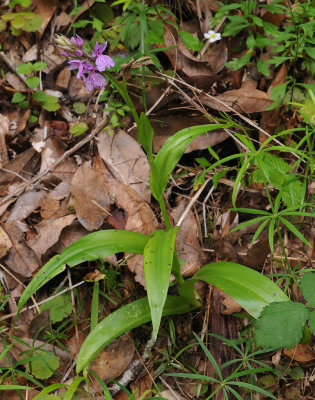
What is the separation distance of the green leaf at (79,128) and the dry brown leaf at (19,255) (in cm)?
61

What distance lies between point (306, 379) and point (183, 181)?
3.41ft

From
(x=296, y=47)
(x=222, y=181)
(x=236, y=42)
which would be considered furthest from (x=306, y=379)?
(x=236, y=42)

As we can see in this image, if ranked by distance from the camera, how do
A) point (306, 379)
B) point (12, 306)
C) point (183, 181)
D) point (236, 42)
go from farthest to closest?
1. point (236, 42)
2. point (183, 181)
3. point (12, 306)
4. point (306, 379)

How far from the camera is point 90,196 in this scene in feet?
7.07

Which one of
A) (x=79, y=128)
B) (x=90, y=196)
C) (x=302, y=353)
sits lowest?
(x=302, y=353)

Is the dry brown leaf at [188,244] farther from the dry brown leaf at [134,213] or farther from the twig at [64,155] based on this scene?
the twig at [64,155]

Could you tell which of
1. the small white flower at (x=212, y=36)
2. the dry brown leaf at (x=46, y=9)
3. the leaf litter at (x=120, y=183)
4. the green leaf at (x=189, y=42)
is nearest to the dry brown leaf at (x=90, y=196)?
the leaf litter at (x=120, y=183)

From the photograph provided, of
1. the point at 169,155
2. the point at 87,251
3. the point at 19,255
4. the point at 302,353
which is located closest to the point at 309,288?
the point at 302,353

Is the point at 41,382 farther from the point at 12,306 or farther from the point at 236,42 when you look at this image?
the point at 236,42

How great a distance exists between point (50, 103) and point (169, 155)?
126 centimetres

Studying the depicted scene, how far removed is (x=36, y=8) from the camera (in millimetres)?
2834

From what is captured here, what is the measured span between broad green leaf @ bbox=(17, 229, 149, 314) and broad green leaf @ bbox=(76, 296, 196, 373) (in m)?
0.25

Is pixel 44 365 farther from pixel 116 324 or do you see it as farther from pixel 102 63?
pixel 102 63

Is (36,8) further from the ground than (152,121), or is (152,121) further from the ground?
(36,8)
